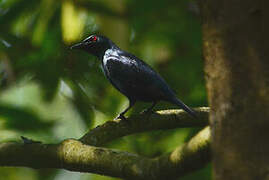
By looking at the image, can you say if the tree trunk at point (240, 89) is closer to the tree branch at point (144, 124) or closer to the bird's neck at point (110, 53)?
the tree branch at point (144, 124)

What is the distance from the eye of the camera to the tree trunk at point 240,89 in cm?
200

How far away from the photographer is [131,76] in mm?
5176

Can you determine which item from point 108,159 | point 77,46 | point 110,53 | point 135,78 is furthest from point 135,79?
point 108,159

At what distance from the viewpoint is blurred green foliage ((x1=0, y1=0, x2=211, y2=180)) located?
3.92m

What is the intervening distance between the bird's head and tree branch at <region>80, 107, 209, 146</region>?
4.51 ft

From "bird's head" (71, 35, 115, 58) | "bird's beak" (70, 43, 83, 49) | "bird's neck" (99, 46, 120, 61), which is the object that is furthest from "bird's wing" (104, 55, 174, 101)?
"bird's beak" (70, 43, 83, 49)

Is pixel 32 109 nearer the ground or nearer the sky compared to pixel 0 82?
nearer the ground

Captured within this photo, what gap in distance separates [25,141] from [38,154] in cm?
15

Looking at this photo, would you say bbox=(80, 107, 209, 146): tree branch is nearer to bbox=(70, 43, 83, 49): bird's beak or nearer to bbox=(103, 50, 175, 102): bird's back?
bbox=(103, 50, 175, 102): bird's back

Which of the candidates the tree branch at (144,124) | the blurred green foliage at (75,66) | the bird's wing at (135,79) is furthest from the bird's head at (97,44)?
the tree branch at (144,124)

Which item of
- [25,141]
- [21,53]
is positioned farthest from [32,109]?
[21,53]

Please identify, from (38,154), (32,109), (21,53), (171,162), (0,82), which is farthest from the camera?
(0,82)

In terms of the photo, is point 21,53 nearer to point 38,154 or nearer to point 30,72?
point 30,72

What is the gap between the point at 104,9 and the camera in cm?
394
